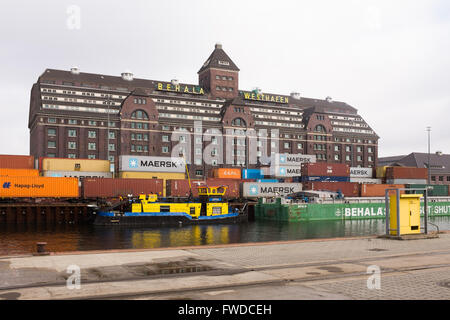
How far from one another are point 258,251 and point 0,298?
504 inches

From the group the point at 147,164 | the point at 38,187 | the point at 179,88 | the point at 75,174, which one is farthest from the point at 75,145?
the point at 38,187

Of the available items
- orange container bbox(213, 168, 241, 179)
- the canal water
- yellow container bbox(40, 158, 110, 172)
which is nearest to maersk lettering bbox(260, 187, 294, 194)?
orange container bbox(213, 168, 241, 179)

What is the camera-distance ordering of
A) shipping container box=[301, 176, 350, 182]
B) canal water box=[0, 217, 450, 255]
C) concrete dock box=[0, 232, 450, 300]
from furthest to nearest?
shipping container box=[301, 176, 350, 182] < canal water box=[0, 217, 450, 255] < concrete dock box=[0, 232, 450, 300]

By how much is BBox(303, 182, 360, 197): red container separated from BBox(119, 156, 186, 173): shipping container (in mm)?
22466

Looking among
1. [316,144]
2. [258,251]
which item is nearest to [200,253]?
[258,251]

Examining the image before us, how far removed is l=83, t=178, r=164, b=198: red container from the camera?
189 ft

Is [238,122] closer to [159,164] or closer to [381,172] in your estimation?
[381,172]

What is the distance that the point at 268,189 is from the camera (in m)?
70.3

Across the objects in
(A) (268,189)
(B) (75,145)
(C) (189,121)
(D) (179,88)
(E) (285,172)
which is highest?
(D) (179,88)

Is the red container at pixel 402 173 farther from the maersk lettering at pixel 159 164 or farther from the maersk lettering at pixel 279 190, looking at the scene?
the maersk lettering at pixel 159 164

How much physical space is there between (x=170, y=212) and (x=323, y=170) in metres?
30.4

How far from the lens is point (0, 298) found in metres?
11.9

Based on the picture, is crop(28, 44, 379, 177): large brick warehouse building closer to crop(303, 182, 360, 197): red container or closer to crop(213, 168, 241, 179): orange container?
crop(213, 168, 241, 179): orange container
